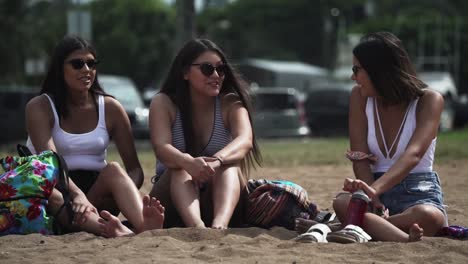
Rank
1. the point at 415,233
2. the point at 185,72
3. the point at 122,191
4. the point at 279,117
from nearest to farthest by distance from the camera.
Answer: the point at 415,233
the point at 122,191
the point at 185,72
the point at 279,117

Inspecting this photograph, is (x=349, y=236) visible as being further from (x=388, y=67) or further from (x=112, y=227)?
(x=112, y=227)

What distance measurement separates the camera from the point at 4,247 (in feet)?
18.8

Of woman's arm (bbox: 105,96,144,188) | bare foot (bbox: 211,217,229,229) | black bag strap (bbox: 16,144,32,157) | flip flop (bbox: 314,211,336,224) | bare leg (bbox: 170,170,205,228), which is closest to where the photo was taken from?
bare foot (bbox: 211,217,229,229)

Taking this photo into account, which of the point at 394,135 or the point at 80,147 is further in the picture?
the point at 80,147

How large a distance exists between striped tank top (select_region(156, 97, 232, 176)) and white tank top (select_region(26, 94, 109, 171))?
41cm

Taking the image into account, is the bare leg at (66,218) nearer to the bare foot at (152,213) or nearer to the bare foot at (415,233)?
the bare foot at (152,213)

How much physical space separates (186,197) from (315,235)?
2.98 ft

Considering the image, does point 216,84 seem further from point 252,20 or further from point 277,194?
point 252,20

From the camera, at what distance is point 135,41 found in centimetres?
6662

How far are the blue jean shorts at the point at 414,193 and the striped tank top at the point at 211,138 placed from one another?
119 cm

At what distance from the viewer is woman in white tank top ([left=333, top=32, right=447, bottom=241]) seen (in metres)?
5.93

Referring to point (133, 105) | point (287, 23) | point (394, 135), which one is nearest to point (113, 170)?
point (394, 135)

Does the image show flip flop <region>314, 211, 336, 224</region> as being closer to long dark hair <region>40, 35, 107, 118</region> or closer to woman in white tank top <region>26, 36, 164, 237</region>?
woman in white tank top <region>26, 36, 164, 237</region>

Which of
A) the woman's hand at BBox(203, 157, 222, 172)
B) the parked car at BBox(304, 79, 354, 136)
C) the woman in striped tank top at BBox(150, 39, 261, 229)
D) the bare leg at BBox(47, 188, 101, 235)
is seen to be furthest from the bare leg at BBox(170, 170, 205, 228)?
the parked car at BBox(304, 79, 354, 136)
